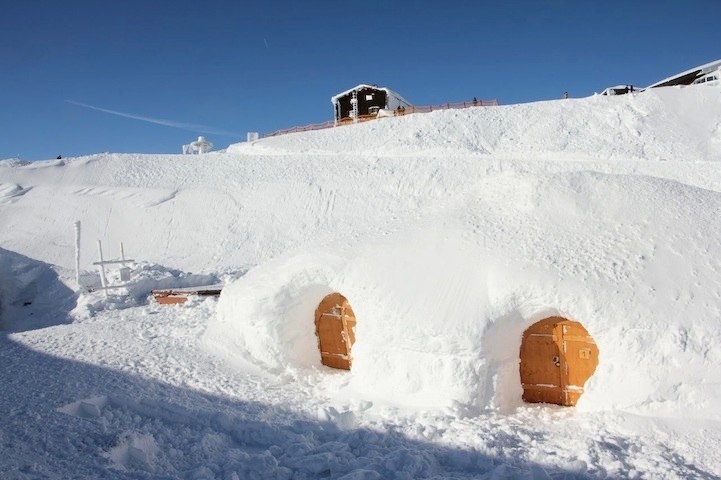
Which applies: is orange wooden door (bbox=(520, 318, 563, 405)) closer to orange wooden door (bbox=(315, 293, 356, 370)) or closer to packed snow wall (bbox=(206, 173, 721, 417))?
packed snow wall (bbox=(206, 173, 721, 417))

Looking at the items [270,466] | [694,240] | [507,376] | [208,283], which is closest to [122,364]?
[270,466]

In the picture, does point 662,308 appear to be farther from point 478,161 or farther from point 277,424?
point 478,161

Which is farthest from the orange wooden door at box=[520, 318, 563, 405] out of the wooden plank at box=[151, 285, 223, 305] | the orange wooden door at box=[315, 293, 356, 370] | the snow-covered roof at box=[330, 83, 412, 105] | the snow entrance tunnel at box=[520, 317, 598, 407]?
the snow-covered roof at box=[330, 83, 412, 105]

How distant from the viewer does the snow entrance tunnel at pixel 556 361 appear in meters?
7.75

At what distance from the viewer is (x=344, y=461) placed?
6285mm

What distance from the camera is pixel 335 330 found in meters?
10.0

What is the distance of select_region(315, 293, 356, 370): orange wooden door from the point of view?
386 inches

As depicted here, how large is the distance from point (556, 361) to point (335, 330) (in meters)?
4.02

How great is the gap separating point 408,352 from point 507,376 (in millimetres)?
1516

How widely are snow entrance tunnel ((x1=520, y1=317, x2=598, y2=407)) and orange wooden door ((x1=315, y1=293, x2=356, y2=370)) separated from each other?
3.16 meters

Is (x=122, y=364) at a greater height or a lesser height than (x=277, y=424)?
greater

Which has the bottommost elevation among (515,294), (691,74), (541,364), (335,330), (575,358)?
(541,364)

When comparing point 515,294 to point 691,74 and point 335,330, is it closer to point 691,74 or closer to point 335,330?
point 335,330

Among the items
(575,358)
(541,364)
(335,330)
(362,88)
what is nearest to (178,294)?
(335,330)
